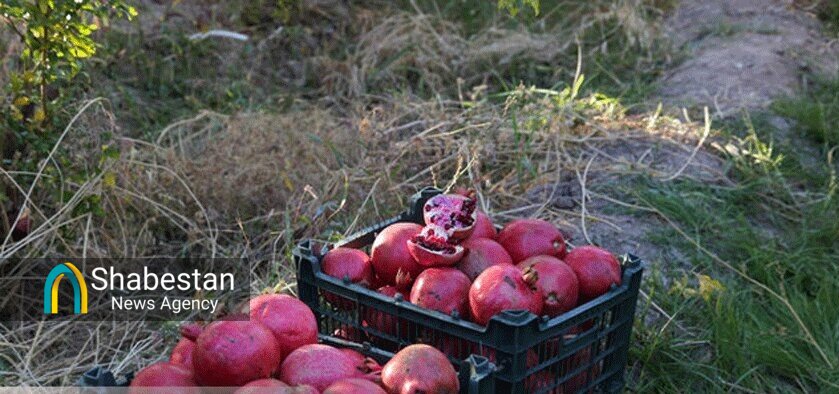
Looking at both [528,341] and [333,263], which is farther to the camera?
[333,263]

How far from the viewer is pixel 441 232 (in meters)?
2.48

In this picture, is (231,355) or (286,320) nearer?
(231,355)

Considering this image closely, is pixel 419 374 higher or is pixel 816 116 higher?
pixel 419 374

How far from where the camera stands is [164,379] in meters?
1.93

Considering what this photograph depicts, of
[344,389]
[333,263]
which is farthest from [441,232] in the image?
[344,389]

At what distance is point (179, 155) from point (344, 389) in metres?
2.48

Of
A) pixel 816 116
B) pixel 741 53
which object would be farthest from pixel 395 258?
pixel 741 53

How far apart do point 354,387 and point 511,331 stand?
15.6 inches

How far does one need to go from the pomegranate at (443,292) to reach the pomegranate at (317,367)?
0.29 metres

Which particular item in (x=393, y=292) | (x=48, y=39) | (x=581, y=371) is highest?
(x=48, y=39)

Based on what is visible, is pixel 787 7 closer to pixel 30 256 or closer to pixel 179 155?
pixel 179 155

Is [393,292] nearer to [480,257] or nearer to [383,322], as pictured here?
[383,322]

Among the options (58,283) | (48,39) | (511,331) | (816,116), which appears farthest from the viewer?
(816,116)

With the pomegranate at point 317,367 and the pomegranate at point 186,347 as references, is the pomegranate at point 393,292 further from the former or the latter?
the pomegranate at point 186,347
